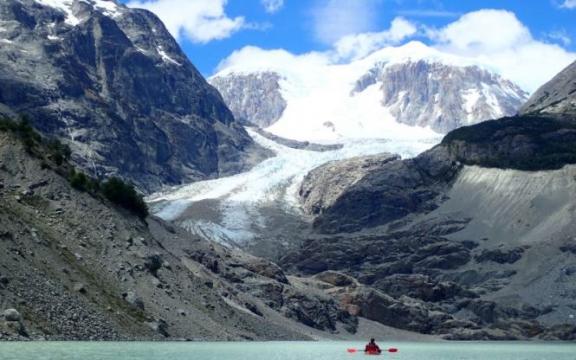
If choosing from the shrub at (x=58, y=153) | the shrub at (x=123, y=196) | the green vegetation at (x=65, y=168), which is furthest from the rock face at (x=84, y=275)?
the shrub at (x=123, y=196)

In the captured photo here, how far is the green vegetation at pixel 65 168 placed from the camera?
338 feet

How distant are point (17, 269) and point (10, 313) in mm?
8054

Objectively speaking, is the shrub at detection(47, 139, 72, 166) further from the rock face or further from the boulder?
the boulder

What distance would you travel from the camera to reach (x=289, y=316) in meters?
159

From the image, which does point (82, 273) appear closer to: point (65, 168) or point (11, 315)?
point (11, 315)

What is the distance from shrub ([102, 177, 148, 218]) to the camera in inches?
4473

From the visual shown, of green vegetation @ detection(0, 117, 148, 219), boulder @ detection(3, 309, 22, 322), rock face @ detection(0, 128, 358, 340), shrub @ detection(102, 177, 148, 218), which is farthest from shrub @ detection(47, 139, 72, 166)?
boulder @ detection(3, 309, 22, 322)

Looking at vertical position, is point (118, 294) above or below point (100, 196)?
below

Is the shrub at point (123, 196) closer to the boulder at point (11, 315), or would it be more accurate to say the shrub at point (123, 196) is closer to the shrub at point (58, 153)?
the shrub at point (58, 153)

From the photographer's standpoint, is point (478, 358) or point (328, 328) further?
point (328, 328)

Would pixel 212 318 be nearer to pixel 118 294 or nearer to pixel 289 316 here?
pixel 118 294

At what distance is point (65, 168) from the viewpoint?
106000mm

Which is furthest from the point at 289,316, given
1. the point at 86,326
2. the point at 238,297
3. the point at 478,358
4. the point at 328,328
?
the point at 86,326

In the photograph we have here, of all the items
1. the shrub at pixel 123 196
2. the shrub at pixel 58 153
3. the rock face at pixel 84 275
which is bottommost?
the rock face at pixel 84 275
